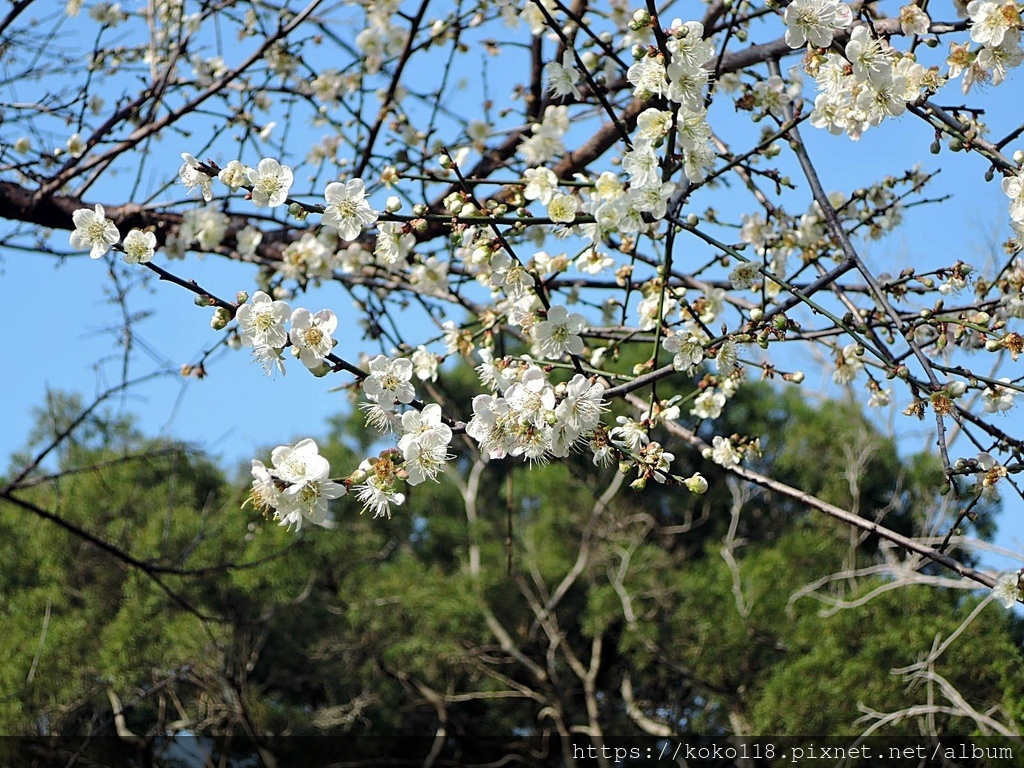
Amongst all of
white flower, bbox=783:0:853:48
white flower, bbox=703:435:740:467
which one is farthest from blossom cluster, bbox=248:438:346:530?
white flower, bbox=783:0:853:48

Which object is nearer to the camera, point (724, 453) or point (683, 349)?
point (683, 349)

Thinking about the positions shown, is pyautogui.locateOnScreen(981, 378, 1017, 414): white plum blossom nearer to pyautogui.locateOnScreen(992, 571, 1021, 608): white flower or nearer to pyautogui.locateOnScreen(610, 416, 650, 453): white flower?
pyautogui.locateOnScreen(992, 571, 1021, 608): white flower

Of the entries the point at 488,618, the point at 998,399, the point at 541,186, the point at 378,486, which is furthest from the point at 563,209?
the point at 488,618

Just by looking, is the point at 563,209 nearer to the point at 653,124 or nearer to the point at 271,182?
the point at 653,124

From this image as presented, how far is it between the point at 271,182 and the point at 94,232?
0.27m

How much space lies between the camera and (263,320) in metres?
1.05

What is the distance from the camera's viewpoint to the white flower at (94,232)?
3.97 ft

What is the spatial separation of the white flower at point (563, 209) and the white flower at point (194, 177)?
0.44 meters

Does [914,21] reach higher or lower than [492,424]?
higher

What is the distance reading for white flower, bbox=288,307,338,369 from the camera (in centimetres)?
104

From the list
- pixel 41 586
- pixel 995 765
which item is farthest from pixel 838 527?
pixel 41 586

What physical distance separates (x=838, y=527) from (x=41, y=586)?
6.43 m

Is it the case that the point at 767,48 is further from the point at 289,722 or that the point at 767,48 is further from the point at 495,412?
the point at 289,722

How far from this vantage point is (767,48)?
1.61m
